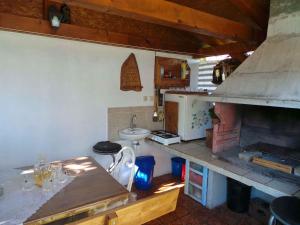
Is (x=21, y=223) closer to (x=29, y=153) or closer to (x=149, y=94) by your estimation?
(x=29, y=153)

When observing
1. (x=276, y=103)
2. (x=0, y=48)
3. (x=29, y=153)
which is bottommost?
(x=29, y=153)

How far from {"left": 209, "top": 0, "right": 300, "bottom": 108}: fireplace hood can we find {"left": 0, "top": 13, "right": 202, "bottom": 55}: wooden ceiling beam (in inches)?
47.0

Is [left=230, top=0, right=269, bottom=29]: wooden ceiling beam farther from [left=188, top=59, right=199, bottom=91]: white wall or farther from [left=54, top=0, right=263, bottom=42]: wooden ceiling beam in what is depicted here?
[left=188, top=59, right=199, bottom=91]: white wall

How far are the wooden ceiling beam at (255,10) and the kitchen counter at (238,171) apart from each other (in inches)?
66.6

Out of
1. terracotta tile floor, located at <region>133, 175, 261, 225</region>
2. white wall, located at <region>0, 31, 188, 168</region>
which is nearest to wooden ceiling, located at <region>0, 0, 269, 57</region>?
white wall, located at <region>0, 31, 188, 168</region>

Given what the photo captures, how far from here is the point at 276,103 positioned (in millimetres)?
1787

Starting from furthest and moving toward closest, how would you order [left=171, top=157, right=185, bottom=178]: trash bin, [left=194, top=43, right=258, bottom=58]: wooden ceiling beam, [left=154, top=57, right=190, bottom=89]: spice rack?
[left=171, top=157, right=185, bottom=178]: trash bin, [left=154, top=57, right=190, bottom=89]: spice rack, [left=194, top=43, right=258, bottom=58]: wooden ceiling beam

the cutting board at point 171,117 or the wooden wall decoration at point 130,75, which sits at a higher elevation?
the wooden wall decoration at point 130,75

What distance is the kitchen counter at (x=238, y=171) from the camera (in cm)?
176

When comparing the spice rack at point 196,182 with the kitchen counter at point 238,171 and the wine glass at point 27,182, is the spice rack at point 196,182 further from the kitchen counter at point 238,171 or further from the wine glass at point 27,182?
the wine glass at point 27,182

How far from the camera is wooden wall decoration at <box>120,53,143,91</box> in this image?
2984mm

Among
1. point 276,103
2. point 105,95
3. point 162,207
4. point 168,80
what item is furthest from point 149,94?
point 162,207

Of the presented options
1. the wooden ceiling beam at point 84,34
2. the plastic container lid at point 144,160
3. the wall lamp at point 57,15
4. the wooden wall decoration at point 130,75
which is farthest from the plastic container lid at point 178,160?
the wall lamp at point 57,15

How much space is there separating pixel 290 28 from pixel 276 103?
2.89 feet
